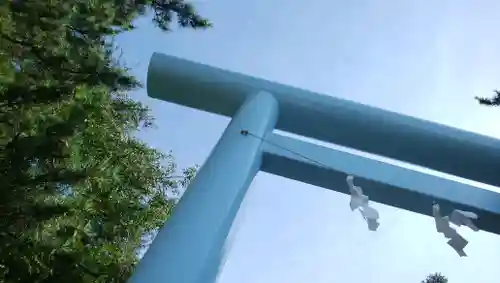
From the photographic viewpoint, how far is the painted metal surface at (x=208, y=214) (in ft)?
3.71

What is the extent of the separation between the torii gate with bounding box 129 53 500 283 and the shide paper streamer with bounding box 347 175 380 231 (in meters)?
0.05

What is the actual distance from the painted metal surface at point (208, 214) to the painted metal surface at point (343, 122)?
18cm

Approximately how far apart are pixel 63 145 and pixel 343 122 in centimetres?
102

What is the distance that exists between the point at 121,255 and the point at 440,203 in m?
2.02

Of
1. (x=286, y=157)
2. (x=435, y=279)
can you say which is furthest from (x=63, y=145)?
(x=435, y=279)

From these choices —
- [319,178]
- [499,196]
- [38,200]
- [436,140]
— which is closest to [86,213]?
[38,200]

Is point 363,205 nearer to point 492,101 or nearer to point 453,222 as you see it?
point 453,222

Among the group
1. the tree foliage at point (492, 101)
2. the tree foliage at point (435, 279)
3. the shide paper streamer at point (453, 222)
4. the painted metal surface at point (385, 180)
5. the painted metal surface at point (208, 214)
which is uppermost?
the tree foliage at point (435, 279)

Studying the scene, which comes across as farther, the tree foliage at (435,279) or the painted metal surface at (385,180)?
the tree foliage at (435,279)

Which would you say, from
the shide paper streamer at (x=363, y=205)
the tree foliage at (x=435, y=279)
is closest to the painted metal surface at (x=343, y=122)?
the shide paper streamer at (x=363, y=205)

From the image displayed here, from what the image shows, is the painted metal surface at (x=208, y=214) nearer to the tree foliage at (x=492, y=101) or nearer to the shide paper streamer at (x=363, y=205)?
the shide paper streamer at (x=363, y=205)

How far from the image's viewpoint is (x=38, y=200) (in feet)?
7.22

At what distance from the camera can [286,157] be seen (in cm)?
167

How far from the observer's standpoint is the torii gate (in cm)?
123
